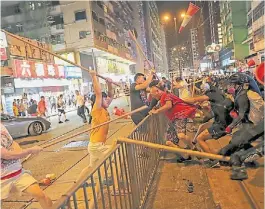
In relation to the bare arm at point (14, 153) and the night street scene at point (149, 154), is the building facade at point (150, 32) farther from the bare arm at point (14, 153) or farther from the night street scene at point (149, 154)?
the bare arm at point (14, 153)

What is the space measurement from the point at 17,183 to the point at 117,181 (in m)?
1.11

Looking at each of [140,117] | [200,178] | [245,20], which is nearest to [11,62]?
[140,117]

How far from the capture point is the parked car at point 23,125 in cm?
1334

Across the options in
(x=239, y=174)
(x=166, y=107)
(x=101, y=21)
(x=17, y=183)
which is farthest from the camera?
(x=101, y=21)

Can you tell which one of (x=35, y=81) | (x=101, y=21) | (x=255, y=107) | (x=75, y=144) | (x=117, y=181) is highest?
(x=101, y=21)

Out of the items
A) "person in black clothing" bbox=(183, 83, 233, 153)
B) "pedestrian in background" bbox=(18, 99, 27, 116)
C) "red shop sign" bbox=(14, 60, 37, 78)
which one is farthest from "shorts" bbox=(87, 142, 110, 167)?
"pedestrian in background" bbox=(18, 99, 27, 116)

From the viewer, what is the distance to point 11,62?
929 inches

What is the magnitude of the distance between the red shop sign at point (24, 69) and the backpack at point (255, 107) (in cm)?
1923

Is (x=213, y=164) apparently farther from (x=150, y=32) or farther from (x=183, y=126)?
(x=150, y=32)

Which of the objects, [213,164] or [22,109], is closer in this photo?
[213,164]

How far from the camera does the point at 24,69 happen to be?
22.4 meters

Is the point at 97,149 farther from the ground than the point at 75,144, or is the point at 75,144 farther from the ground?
the point at 97,149

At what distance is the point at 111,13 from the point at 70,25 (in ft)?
46.8

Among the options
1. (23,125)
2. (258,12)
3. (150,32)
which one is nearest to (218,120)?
(23,125)
